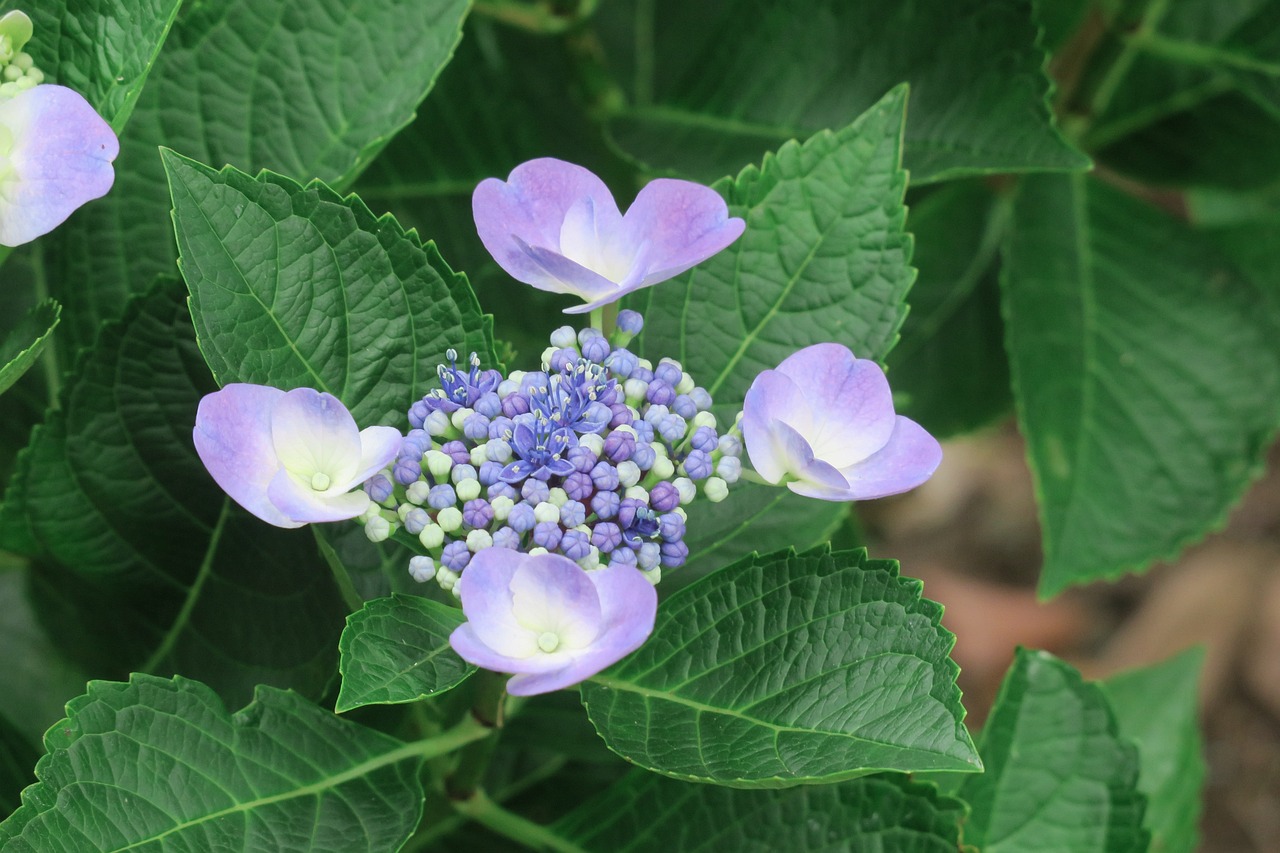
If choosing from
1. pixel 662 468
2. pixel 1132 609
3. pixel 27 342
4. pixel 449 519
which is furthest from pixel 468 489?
pixel 1132 609

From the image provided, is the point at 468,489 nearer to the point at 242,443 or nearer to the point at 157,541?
the point at 242,443

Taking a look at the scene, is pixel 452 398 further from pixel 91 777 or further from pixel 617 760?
pixel 617 760

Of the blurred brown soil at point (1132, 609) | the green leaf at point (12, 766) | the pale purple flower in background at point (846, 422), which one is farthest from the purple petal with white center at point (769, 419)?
the blurred brown soil at point (1132, 609)

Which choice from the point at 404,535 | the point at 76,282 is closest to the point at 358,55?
the point at 76,282

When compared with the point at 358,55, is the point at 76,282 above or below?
below

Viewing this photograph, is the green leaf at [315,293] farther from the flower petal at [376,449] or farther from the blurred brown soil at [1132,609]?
the blurred brown soil at [1132,609]

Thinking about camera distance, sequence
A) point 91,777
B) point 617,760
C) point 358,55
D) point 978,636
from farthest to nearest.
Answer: point 978,636 → point 617,760 → point 358,55 → point 91,777

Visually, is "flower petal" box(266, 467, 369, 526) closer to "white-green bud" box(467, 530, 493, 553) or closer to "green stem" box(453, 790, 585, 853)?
"white-green bud" box(467, 530, 493, 553)
